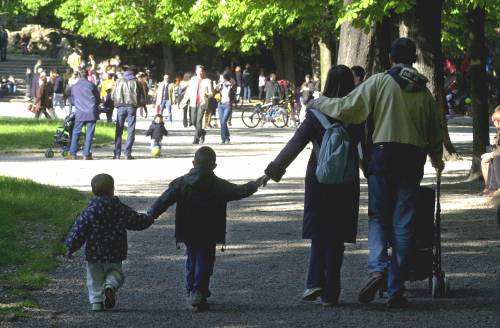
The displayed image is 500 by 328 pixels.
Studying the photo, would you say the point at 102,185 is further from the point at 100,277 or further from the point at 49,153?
the point at 49,153

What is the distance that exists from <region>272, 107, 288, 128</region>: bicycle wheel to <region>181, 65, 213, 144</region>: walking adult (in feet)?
35.4

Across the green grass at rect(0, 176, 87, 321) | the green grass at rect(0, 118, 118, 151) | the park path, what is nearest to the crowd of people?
the park path

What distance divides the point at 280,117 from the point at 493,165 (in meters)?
27.1

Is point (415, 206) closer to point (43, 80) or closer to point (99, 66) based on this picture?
point (43, 80)

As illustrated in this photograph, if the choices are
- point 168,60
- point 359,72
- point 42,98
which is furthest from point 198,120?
point 168,60

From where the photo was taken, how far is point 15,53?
70312 millimetres

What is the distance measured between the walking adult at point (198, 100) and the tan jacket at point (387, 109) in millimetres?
21904

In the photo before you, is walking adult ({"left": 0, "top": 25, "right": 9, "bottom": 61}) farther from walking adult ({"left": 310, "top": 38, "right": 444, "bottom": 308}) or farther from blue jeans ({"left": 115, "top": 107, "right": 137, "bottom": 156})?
walking adult ({"left": 310, "top": 38, "right": 444, "bottom": 308})

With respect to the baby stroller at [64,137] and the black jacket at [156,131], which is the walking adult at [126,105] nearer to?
the black jacket at [156,131]

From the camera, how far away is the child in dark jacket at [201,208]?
8.75m

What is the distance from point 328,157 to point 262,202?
8634 millimetres

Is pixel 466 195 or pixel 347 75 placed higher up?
pixel 347 75

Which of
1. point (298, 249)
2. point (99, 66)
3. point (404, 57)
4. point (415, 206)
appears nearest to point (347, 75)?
point (404, 57)

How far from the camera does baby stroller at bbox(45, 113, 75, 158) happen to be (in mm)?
25516
